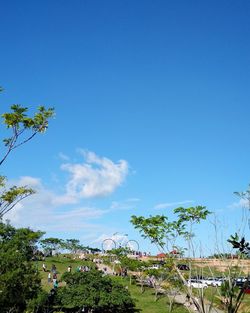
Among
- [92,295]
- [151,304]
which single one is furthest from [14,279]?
[151,304]

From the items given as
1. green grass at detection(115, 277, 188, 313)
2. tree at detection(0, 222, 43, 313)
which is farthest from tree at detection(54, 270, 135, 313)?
tree at detection(0, 222, 43, 313)

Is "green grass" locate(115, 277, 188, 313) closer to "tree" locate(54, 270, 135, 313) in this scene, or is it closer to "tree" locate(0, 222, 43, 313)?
"tree" locate(54, 270, 135, 313)

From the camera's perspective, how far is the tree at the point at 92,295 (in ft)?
93.7

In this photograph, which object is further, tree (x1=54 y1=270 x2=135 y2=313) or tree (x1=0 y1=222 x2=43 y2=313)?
tree (x1=54 y1=270 x2=135 y2=313)

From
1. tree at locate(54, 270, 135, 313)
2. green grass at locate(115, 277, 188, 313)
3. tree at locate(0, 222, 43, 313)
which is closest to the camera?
tree at locate(0, 222, 43, 313)

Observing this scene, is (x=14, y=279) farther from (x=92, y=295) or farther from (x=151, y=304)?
(x=151, y=304)

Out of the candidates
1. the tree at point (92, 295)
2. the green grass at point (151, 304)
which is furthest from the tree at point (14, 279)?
the green grass at point (151, 304)

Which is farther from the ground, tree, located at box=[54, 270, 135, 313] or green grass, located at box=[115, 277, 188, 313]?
tree, located at box=[54, 270, 135, 313]

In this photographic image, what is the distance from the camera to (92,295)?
28.8 m

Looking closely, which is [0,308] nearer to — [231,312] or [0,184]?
[0,184]

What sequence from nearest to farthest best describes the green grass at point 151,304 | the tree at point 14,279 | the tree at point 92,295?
1. the tree at point 14,279
2. the tree at point 92,295
3. the green grass at point 151,304

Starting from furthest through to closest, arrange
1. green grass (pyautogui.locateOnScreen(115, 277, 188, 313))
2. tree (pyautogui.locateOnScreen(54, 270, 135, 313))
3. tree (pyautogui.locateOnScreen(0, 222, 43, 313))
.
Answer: green grass (pyautogui.locateOnScreen(115, 277, 188, 313))
tree (pyautogui.locateOnScreen(54, 270, 135, 313))
tree (pyautogui.locateOnScreen(0, 222, 43, 313))

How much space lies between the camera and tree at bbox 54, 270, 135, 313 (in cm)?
2855

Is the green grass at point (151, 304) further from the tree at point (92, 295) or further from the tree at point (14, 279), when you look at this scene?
the tree at point (14, 279)
